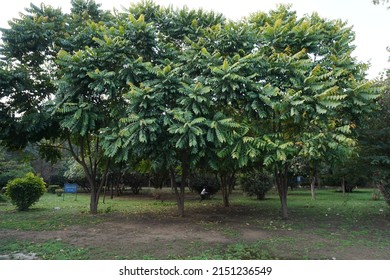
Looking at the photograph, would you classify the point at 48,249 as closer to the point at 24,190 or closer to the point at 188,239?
the point at 188,239

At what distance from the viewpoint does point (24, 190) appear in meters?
14.2

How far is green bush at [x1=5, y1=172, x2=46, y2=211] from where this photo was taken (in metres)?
14.0

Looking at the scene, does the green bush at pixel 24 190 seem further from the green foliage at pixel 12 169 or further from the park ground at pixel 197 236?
the green foliage at pixel 12 169

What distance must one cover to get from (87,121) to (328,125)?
7761 mm

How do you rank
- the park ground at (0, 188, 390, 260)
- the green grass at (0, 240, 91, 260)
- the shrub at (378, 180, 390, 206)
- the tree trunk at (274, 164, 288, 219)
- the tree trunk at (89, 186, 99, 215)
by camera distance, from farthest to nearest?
the tree trunk at (89, 186, 99, 215), the tree trunk at (274, 164, 288, 219), the shrub at (378, 180, 390, 206), the park ground at (0, 188, 390, 260), the green grass at (0, 240, 91, 260)

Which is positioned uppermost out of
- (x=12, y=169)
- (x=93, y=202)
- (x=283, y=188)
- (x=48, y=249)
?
(x=12, y=169)

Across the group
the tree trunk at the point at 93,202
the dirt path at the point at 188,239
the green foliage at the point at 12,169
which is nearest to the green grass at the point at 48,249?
the dirt path at the point at 188,239

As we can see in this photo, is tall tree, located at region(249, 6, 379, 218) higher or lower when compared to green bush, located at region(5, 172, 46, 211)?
higher

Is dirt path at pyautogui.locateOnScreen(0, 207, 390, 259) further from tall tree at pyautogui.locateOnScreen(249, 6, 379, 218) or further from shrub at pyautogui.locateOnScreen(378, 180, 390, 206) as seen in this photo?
shrub at pyautogui.locateOnScreen(378, 180, 390, 206)

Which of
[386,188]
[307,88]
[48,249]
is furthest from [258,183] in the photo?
[48,249]

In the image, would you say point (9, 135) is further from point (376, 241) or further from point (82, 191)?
point (82, 191)

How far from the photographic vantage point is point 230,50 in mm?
10422

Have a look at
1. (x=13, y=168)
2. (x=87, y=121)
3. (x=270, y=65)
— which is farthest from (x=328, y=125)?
(x=13, y=168)

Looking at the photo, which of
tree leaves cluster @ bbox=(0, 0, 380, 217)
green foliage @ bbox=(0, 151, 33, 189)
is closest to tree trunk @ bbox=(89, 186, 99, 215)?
tree leaves cluster @ bbox=(0, 0, 380, 217)
